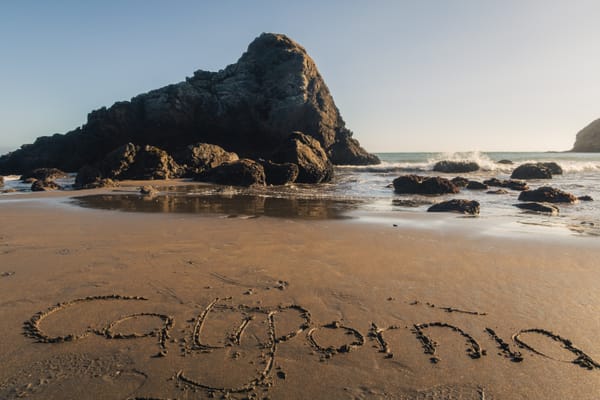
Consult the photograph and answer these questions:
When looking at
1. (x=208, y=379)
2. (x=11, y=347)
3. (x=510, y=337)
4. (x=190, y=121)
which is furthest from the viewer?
(x=190, y=121)

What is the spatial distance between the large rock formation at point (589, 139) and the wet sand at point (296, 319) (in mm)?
119292

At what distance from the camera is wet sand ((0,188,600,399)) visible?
2051 millimetres

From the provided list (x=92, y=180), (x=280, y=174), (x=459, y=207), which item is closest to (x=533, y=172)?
(x=280, y=174)

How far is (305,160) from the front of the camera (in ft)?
60.9

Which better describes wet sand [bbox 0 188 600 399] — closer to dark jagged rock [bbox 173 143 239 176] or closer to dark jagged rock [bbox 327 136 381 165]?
dark jagged rock [bbox 173 143 239 176]

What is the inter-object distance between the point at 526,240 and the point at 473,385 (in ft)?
13.2

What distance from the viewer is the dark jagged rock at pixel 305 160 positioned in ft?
60.0

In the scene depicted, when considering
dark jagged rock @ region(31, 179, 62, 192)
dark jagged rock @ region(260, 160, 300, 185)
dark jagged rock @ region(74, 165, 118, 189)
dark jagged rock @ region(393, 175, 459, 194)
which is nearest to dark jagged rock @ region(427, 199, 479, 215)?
dark jagged rock @ region(393, 175, 459, 194)

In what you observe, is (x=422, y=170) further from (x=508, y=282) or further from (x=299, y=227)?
(x=508, y=282)

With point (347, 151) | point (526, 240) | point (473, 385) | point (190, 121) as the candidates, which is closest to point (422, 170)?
point (347, 151)

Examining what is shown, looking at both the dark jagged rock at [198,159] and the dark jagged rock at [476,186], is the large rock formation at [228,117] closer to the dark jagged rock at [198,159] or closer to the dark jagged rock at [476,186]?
the dark jagged rock at [198,159]

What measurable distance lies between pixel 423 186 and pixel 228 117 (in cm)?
2505

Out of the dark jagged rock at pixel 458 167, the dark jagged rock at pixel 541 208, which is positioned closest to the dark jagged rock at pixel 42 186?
the dark jagged rock at pixel 541 208

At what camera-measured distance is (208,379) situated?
2.06 m
